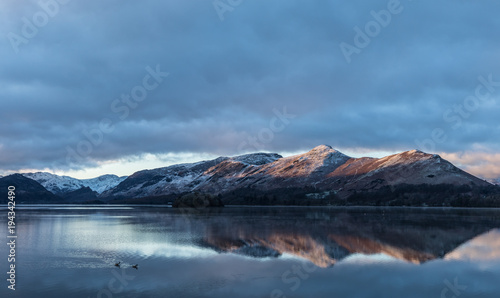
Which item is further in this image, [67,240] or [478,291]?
[67,240]

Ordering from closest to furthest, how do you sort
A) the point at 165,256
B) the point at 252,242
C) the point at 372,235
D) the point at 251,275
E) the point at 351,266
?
the point at 251,275
the point at 351,266
the point at 165,256
the point at 252,242
the point at 372,235

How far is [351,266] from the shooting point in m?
35.2

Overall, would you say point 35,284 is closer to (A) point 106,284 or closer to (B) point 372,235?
(A) point 106,284

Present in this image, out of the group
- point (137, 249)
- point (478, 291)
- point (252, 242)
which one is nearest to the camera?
point (478, 291)

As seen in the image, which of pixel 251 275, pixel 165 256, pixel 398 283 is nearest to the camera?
pixel 398 283

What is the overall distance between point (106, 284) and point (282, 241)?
87.6ft

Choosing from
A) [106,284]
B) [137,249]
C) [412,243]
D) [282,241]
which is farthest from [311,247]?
[106,284]

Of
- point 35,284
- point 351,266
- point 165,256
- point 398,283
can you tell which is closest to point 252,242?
point 165,256

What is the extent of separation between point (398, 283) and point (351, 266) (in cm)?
626

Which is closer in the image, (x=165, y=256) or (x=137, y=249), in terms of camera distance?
(x=165, y=256)

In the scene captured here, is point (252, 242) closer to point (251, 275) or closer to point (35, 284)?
point (251, 275)

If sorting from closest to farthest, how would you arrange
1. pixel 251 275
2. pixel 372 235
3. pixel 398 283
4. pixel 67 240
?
1. pixel 398 283
2. pixel 251 275
3. pixel 67 240
4. pixel 372 235

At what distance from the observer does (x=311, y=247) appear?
45531mm

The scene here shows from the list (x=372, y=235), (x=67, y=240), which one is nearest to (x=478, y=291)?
(x=372, y=235)
